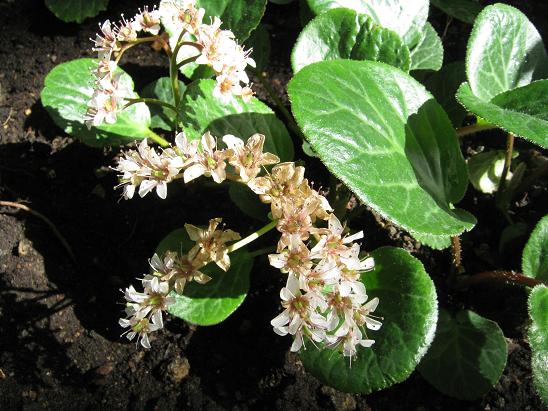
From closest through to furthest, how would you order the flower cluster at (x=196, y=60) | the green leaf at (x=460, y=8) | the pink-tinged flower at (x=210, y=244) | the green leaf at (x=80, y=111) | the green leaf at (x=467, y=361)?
the pink-tinged flower at (x=210, y=244) < the flower cluster at (x=196, y=60) < the green leaf at (x=467, y=361) < the green leaf at (x=80, y=111) < the green leaf at (x=460, y=8)

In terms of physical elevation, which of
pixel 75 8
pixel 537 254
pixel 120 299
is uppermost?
pixel 75 8

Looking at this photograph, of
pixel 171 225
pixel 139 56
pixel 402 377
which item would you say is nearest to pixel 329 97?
pixel 402 377

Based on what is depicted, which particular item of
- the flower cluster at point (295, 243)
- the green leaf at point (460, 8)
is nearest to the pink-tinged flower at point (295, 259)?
the flower cluster at point (295, 243)

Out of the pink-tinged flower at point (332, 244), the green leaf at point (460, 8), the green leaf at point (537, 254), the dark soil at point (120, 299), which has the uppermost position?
the green leaf at point (460, 8)

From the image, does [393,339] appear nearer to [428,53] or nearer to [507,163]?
[507,163]

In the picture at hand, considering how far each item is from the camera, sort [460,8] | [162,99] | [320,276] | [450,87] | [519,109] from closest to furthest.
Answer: [320,276], [519,109], [450,87], [162,99], [460,8]

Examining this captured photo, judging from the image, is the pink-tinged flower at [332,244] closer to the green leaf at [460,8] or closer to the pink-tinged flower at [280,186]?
the pink-tinged flower at [280,186]

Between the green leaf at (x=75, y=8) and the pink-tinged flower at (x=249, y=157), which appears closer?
the pink-tinged flower at (x=249, y=157)

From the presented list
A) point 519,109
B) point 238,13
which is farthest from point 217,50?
point 519,109

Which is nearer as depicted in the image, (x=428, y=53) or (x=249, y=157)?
(x=249, y=157)
